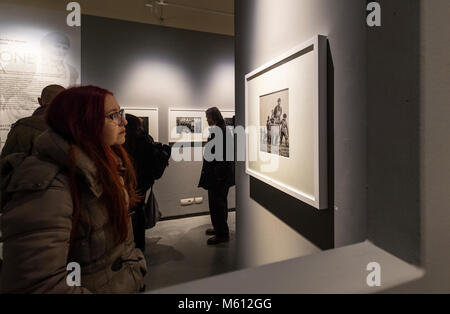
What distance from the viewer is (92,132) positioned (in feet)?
3.40

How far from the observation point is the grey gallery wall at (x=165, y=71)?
4.15 metres

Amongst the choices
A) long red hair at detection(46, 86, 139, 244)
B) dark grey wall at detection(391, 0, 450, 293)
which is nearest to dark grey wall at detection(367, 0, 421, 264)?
dark grey wall at detection(391, 0, 450, 293)

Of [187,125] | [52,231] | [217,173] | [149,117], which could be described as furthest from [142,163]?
[52,231]

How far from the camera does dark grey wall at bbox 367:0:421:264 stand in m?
0.70

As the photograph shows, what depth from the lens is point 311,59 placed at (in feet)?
3.64

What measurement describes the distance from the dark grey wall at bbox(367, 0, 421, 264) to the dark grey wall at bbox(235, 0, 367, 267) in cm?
12

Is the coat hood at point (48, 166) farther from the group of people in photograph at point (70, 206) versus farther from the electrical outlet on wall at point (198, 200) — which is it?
the electrical outlet on wall at point (198, 200)

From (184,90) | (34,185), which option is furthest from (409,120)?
(184,90)

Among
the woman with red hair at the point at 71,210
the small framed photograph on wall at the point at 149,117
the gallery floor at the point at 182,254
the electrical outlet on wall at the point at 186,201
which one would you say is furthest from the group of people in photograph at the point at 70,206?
the electrical outlet on wall at the point at 186,201

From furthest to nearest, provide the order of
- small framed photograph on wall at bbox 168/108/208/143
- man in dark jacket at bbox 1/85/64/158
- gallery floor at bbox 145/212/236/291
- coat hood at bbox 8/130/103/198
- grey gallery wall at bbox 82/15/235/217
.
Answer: small framed photograph on wall at bbox 168/108/208/143 → grey gallery wall at bbox 82/15/235/217 → gallery floor at bbox 145/212/236/291 → man in dark jacket at bbox 1/85/64/158 → coat hood at bbox 8/130/103/198

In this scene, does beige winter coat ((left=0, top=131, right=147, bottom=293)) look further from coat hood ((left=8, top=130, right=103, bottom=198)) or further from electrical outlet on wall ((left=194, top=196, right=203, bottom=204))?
electrical outlet on wall ((left=194, top=196, right=203, bottom=204))

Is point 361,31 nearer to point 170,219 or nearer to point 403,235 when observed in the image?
point 403,235

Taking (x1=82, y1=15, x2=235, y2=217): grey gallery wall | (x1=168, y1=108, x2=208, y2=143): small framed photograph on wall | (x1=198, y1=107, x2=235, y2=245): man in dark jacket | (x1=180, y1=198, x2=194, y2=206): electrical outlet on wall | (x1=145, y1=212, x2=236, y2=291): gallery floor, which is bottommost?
(x1=145, y1=212, x2=236, y2=291): gallery floor
